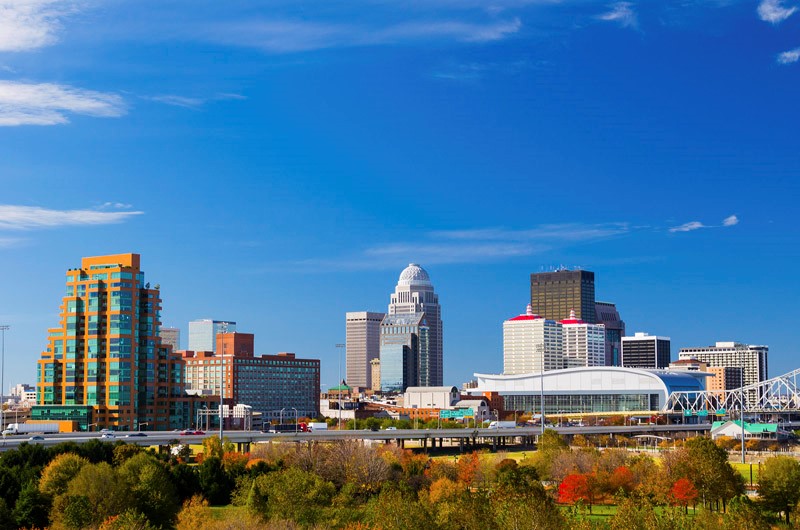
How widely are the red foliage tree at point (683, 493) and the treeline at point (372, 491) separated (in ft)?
0.39

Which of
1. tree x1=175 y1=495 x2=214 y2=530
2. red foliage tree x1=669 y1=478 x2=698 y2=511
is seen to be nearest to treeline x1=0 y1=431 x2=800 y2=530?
red foliage tree x1=669 y1=478 x2=698 y2=511

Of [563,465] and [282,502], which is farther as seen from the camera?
[563,465]

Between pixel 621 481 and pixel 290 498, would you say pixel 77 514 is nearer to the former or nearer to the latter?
pixel 290 498

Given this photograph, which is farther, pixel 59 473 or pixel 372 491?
pixel 372 491

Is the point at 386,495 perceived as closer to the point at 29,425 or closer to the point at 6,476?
the point at 6,476

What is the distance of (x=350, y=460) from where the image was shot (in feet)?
404

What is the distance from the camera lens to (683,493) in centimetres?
10250

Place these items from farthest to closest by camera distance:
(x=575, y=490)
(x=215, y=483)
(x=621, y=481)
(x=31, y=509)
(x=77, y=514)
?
1. (x=621, y=481)
2. (x=215, y=483)
3. (x=575, y=490)
4. (x=31, y=509)
5. (x=77, y=514)

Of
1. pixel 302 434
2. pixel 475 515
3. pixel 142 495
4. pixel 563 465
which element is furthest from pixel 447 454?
pixel 475 515

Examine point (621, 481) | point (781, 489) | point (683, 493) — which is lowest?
point (621, 481)

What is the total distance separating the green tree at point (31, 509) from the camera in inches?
3543

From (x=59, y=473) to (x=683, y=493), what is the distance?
58.7 m

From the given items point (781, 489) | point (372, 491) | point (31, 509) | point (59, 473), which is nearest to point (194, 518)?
point (31, 509)

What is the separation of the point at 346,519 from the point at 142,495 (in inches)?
741
